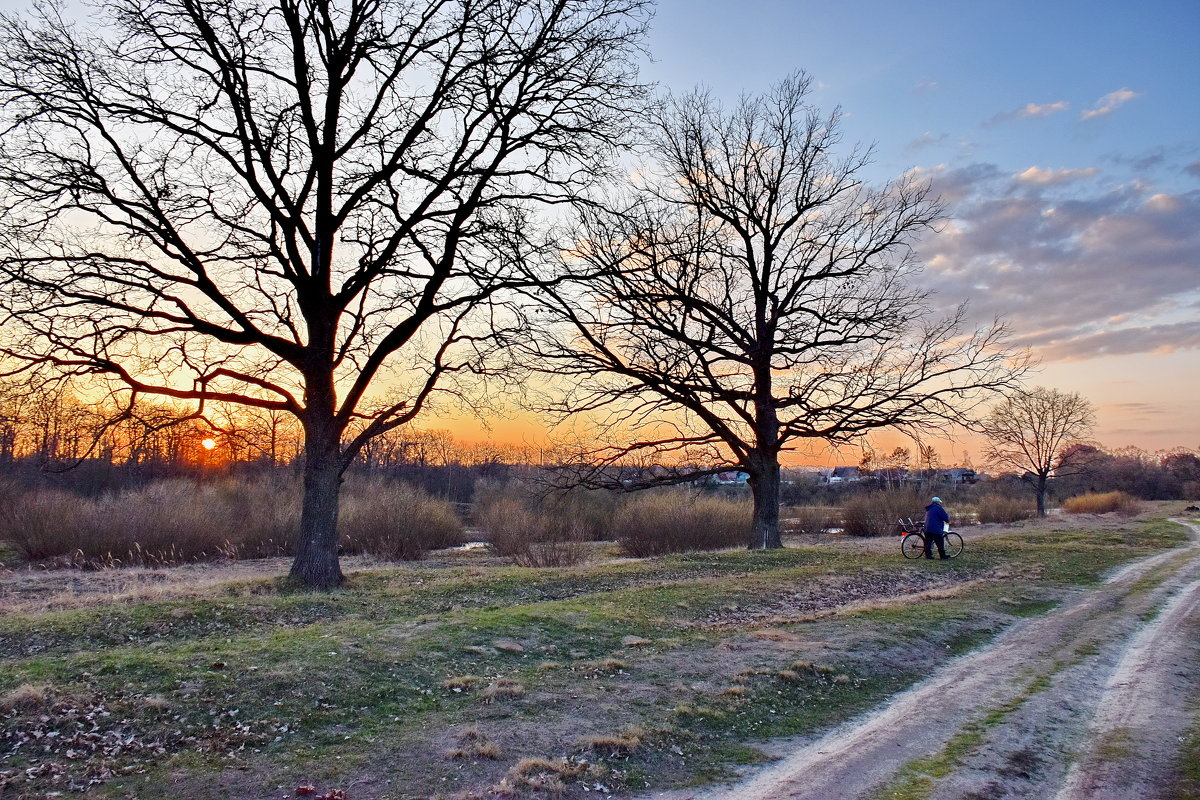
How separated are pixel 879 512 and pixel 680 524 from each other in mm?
12481

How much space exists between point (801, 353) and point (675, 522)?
28.5ft

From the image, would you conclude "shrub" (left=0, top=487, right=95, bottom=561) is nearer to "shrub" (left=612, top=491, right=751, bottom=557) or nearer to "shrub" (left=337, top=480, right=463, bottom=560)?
"shrub" (left=337, top=480, right=463, bottom=560)

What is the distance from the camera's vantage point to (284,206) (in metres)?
13.8

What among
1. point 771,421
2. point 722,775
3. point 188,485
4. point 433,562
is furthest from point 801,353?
point 188,485

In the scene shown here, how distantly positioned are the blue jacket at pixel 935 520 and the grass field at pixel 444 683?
6.68 meters

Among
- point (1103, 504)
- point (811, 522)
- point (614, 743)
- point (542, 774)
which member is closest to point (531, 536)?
point (811, 522)

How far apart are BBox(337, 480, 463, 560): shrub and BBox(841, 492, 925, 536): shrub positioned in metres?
18.4

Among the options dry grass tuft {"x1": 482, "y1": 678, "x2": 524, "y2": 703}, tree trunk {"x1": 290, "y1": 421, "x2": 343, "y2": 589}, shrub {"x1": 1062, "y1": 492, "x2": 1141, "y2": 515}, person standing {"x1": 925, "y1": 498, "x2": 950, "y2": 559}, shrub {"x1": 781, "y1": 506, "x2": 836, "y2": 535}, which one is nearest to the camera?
dry grass tuft {"x1": 482, "y1": 678, "x2": 524, "y2": 703}

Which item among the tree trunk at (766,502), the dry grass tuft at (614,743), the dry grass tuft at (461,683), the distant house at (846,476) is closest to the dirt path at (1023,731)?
the dry grass tuft at (614,743)

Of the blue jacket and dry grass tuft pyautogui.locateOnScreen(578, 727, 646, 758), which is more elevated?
the blue jacket

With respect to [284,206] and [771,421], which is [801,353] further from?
[284,206]

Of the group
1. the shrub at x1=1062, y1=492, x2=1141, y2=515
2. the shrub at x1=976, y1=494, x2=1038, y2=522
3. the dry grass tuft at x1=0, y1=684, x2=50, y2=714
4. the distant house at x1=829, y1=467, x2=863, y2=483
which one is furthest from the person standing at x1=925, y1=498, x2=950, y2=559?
the shrub at x1=1062, y1=492, x2=1141, y2=515

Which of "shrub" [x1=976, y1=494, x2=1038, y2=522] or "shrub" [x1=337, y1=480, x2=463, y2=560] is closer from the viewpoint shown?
"shrub" [x1=337, y1=480, x2=463, y2=560]

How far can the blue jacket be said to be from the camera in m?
19.6
